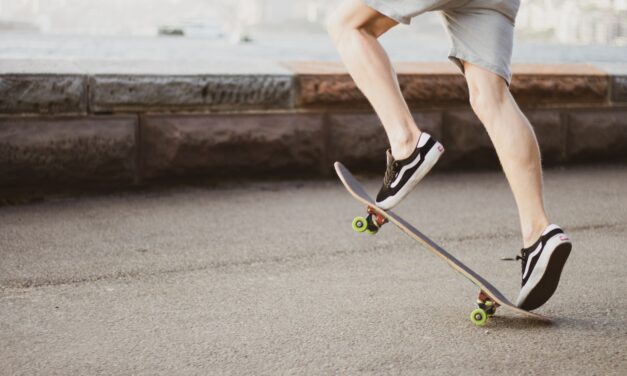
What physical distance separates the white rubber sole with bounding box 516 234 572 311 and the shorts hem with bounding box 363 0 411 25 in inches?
30.8

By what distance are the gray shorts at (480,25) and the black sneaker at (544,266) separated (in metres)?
0.52

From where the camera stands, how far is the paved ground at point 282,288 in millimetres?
2264

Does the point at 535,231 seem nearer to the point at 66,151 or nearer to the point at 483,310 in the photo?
the point at 483,310

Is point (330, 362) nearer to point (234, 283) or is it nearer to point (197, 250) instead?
point (234, 283)

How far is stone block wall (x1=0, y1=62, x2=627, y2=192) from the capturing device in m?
4.47

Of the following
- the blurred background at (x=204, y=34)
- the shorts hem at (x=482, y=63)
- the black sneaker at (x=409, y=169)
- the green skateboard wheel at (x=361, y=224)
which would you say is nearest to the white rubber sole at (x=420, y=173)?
the black sneaker at (x=409, y=169)

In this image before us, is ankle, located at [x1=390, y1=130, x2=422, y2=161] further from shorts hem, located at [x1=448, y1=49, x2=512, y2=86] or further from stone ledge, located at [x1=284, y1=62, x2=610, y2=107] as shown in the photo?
stone ledge, located at [x1=284, y1=62, x2=610, y2=107]

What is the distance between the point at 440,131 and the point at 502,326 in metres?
2.99

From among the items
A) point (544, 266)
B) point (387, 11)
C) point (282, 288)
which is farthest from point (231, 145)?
point (544, 266)

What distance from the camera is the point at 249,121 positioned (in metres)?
4.96

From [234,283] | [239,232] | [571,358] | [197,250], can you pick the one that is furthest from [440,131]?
[571,358]

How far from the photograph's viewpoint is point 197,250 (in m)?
3.58

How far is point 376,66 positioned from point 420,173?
36cm

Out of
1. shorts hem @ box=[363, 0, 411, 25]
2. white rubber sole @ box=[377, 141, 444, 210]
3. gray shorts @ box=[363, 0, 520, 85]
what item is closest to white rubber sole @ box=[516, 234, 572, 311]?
white rubber sole @ box=[377, 141, 444, 210]
